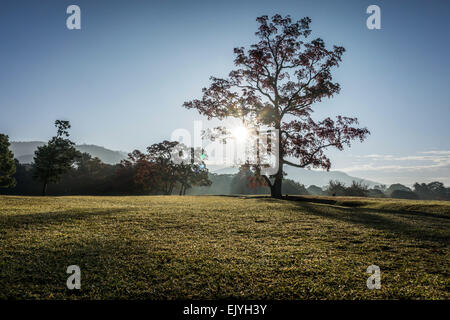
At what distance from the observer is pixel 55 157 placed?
142 feet

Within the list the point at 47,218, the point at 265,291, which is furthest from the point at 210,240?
the point at 47,218

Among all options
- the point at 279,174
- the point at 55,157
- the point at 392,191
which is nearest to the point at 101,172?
the point at 55,157

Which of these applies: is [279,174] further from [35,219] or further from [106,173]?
[106,173]

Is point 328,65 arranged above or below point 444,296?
above

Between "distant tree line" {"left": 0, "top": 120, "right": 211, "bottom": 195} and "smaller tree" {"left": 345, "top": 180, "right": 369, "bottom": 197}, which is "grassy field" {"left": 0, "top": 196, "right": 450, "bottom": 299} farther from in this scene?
"smaller tree" {"left": 345, "top": 180, "right": 369, "bottom": 197}

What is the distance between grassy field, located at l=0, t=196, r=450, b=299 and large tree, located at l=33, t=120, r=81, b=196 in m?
41.0

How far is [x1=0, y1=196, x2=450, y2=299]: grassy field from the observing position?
378cm

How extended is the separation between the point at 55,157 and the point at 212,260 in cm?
4876

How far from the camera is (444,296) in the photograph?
12.3ft

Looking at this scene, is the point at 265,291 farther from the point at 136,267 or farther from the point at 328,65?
the point at 328,65

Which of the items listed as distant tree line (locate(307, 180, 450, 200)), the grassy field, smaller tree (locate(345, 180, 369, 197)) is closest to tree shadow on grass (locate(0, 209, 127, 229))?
the grassy field

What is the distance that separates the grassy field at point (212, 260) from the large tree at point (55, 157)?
41.0 meters

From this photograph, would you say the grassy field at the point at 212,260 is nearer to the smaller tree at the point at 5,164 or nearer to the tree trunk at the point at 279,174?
the tree trunk at the point at 279,174
